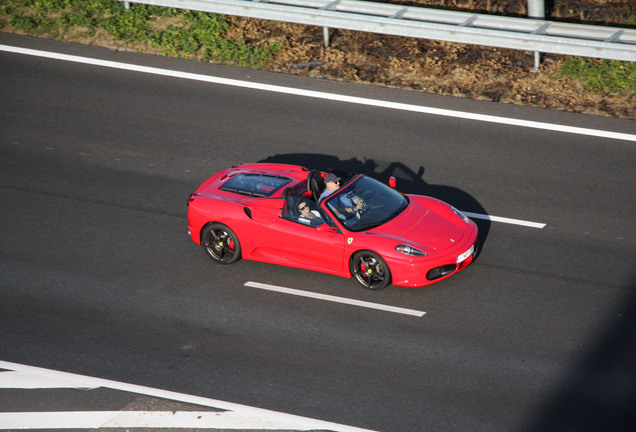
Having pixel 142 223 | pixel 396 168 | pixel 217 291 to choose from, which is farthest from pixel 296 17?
pixel 217 291

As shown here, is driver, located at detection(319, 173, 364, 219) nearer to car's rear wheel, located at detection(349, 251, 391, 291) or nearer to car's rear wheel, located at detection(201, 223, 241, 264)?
car's rear wheel, located at detection(349, 251, 391, 291)

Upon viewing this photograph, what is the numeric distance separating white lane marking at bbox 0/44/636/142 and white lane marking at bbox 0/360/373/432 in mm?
8511

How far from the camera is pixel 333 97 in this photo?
16359mm

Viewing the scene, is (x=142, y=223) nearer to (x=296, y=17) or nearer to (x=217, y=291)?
(x=217, y=291)

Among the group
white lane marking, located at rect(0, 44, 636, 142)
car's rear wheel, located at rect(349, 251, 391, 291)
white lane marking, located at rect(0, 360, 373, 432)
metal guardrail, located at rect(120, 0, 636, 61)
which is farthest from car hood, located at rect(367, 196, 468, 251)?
metal guardrail, located at rect(120, 0, 636, 61)

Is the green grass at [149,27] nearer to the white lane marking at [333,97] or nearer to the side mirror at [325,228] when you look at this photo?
the white lane marking at [333,97]

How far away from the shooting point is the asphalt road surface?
9.43 m

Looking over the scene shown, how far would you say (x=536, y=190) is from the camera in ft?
44.7

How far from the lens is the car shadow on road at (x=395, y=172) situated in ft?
43.7

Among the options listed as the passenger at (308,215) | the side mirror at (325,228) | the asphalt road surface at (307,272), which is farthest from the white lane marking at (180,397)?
the passenger at (308,215)

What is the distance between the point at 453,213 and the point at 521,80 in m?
6.01

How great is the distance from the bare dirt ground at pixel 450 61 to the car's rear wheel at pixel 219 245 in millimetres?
6276

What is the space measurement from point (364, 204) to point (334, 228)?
69cm

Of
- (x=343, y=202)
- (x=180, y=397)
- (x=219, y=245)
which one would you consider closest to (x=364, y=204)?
(x=343, y=202)
